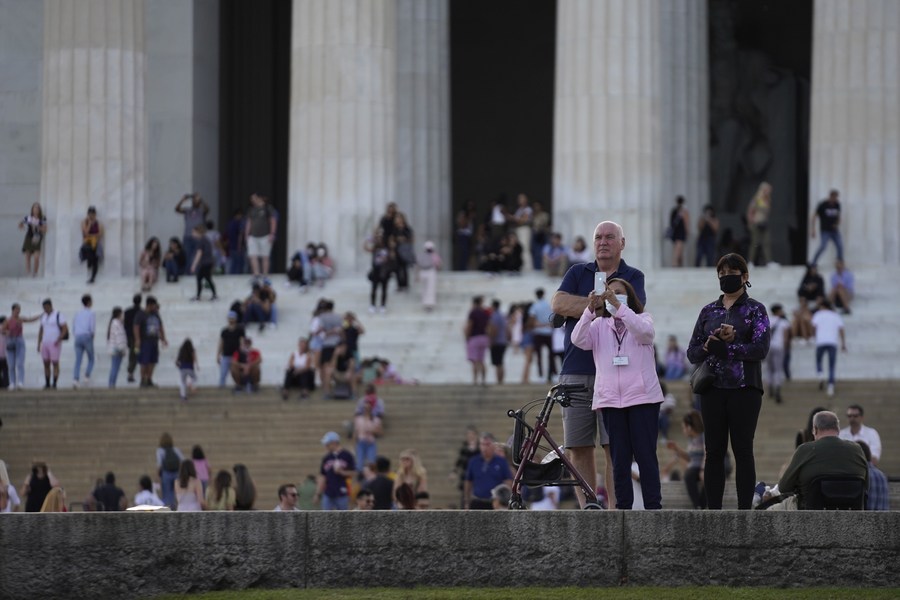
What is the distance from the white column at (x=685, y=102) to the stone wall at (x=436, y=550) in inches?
1386

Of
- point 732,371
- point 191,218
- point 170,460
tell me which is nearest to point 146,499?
point 170,460

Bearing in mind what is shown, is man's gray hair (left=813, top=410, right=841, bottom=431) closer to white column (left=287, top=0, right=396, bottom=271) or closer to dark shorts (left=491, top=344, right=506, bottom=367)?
dark shorts (left=491, top=344, right=506, bottom=367)

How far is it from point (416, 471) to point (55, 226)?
Answer: 68.1ft

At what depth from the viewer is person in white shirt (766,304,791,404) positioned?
112ft

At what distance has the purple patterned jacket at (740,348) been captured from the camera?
16.5m

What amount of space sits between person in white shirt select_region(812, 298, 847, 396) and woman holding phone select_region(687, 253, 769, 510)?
18.5 m

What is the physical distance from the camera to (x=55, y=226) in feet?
153

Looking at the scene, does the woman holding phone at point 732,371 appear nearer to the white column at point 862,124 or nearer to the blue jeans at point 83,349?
the blue jeans at point 83,349

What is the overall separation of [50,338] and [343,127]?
957 centimetres

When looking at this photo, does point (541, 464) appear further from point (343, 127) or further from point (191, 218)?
point (191, 218)

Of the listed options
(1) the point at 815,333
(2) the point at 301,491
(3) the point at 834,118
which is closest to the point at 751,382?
(2) the point at 301,491

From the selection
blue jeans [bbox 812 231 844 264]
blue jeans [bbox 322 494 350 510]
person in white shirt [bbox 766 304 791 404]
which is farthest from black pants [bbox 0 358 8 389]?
blue jeans [bbox 812 231 844 264]

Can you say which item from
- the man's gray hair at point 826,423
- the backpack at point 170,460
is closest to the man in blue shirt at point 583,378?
the man's gray hair at point 826,423

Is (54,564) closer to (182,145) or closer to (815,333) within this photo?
(815,333)
